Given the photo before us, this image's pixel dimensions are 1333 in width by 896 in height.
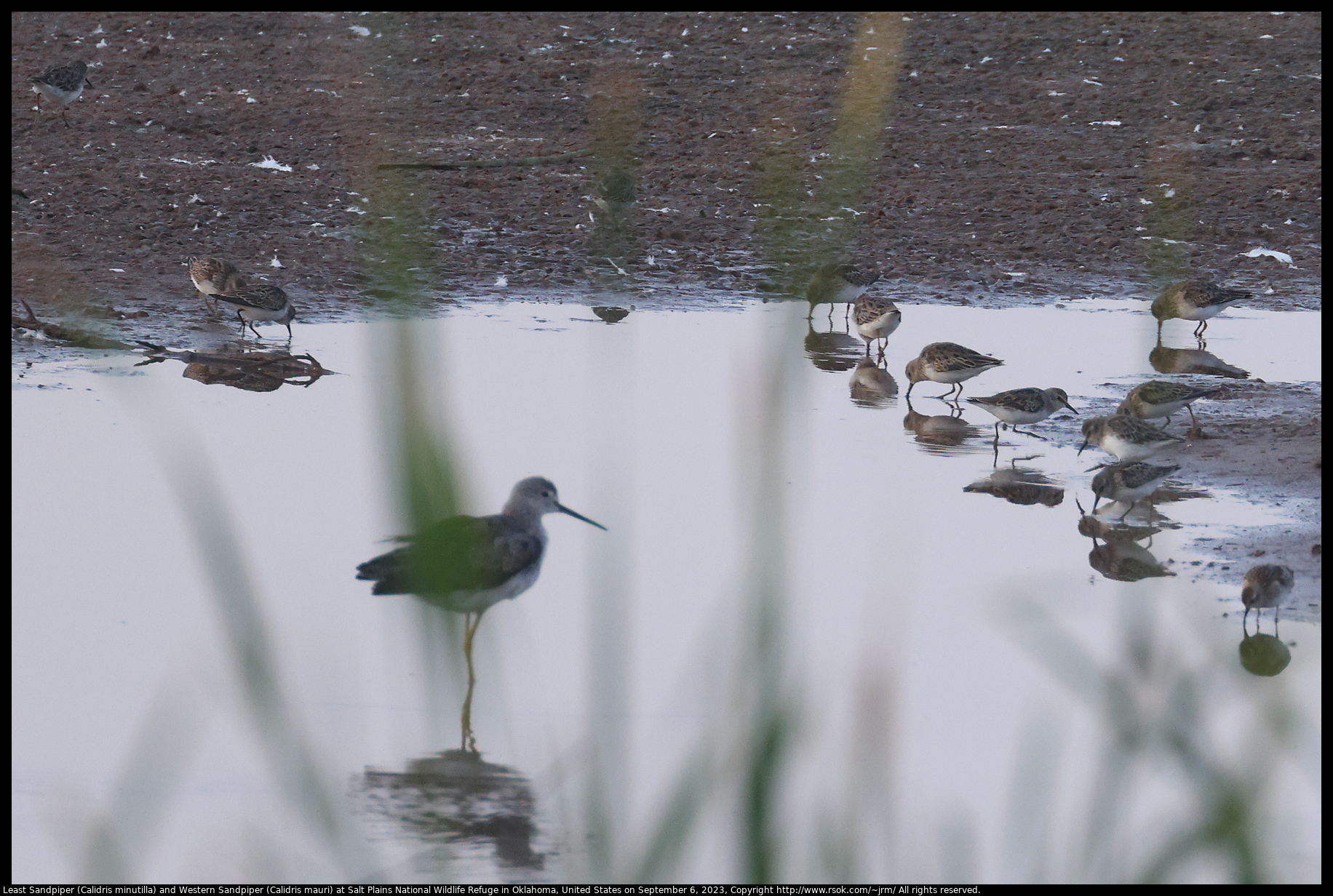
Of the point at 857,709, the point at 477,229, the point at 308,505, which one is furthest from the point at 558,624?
the point at 477,229

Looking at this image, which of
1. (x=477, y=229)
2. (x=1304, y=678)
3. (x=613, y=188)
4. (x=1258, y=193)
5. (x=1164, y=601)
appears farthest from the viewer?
(x=1258, y=193)

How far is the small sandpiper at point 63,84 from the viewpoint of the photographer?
1689cm

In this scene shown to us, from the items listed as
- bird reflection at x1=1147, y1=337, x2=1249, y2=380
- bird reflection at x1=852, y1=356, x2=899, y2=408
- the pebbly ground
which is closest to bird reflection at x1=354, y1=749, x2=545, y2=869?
the pebbly ground

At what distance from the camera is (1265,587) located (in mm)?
6113

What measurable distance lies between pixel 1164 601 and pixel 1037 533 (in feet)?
4.25

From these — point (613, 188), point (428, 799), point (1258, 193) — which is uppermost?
point (613, 188)

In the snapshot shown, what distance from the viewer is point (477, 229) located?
14484 millimetres

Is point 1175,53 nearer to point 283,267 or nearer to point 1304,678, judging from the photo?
point 283,267

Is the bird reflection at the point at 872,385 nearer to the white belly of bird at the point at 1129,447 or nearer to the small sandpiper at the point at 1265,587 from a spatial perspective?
the white belly of bird at the point at 1129,447

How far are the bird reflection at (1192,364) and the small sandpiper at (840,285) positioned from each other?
2306mm

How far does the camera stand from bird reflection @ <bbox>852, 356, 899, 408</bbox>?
10.2 meters

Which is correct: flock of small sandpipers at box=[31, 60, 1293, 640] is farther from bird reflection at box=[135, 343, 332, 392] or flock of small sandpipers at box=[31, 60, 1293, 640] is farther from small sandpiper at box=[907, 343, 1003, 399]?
bird reflection at box=[135, 343, 332, 392]

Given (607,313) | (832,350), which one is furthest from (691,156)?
(607,313)

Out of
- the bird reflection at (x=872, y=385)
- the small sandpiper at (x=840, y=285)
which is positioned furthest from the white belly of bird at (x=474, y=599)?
the small sandpiper at (x=840, y=285)
